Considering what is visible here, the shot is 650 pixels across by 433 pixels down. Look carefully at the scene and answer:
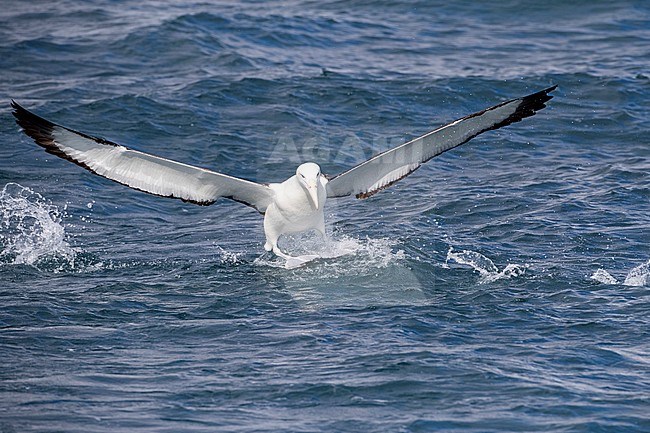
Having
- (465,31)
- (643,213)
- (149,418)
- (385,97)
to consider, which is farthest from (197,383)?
→ (465,31)

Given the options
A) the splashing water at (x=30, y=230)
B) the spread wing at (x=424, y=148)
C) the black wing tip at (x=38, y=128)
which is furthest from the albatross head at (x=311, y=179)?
the splashing water at (x=30, y=230)

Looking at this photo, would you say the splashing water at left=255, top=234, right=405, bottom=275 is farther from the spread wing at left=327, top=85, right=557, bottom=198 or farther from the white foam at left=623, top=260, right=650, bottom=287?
the white foam at left=623, top=260, right=650, bottom=287

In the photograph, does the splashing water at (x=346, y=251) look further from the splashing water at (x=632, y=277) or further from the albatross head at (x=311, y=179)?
the splashing water at (x=632, y=277)

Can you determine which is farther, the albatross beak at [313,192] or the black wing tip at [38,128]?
the albatross beak at [313,192]

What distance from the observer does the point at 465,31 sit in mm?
24016

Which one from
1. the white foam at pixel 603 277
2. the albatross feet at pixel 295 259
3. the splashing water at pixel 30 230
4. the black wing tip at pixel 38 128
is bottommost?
the white foam at pixel 603 277

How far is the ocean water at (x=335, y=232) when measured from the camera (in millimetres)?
9125

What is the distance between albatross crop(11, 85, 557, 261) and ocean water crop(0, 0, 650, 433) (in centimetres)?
62

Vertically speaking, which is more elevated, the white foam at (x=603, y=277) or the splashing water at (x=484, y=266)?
the splashing water at (x=484, y=266)

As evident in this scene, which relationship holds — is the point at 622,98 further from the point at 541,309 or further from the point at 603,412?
the point at 603,412

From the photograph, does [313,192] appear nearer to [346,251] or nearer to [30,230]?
[346,251]

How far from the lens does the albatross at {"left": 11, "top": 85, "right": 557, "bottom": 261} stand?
11906 millimetres

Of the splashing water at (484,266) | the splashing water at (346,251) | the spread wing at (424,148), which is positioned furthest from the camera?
the splashing water at (346,251)

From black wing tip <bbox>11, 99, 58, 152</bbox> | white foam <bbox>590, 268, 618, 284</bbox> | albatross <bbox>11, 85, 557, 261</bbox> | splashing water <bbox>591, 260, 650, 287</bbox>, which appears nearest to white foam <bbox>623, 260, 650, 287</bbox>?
splashing water <bbox>591, 260, 650, 287</bbox>
